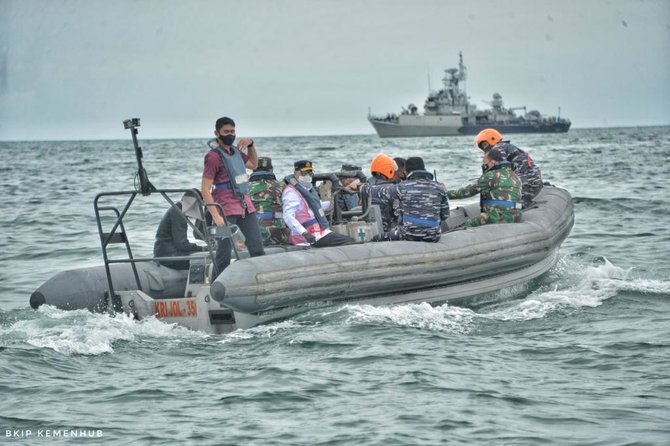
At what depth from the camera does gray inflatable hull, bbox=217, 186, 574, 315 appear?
9.05 meters

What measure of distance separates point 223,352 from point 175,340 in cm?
61

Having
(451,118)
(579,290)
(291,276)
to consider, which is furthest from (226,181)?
(451,118)

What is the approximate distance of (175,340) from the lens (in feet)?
29.6

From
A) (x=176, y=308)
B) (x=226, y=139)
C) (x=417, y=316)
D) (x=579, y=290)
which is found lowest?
(x=579, y=290)

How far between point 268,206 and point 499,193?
2.64 meters

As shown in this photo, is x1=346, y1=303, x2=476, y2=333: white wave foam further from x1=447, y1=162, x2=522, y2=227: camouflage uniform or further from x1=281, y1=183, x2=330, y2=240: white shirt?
x1=447, y1=162, x2=522, y2=227: camouflage uniform

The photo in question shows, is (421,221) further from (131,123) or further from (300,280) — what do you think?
(131,123)

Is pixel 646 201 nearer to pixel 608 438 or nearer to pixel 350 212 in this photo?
pixel 350 212

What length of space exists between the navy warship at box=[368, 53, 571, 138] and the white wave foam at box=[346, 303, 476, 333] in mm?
115843

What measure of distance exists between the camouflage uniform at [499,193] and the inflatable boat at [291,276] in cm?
32

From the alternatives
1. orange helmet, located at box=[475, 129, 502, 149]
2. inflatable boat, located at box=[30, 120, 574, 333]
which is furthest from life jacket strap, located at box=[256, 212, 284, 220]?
orange helmet, located at box=[475, 129, 502, 149]

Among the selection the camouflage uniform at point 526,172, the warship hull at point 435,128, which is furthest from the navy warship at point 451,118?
the camouflage uniform at point 526,172

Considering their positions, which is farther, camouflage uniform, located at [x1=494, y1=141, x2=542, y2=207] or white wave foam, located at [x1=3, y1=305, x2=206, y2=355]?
camouflage uniform, located at [x1=494, y1=141, x2=542, y2=207]

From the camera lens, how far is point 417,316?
9703 millimetres
